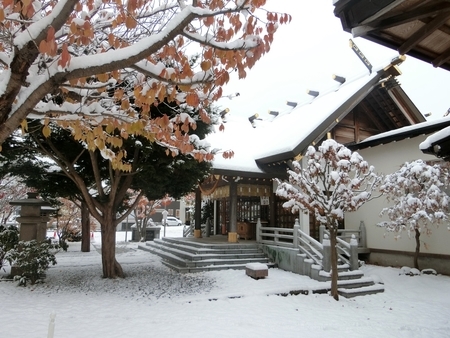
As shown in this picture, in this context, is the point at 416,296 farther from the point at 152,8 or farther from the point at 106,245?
the point at 152,8

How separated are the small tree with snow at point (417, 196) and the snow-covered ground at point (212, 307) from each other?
6.48ft

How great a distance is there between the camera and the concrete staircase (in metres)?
12.2

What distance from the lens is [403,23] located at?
3371 millimetres

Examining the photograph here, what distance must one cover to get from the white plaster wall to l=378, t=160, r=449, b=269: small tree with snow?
0.64m

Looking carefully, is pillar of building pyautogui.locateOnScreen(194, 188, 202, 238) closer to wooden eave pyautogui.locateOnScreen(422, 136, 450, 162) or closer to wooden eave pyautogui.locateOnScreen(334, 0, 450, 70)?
wooden eave pyautogui.locateOnScreen(422, 136, 450, 162)

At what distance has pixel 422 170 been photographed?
1099 centimetres

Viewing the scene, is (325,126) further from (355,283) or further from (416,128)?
(355,283)

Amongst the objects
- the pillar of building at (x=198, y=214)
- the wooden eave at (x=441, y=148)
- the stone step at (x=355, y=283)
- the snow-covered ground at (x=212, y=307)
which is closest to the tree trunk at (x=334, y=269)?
the snow-covered ground at (x=212, y=307)

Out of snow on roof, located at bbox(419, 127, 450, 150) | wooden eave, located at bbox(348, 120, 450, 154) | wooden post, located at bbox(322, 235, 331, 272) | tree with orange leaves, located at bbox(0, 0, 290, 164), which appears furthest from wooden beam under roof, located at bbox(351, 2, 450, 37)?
wooden eave, located at bbox(348, 120, 450, 154)

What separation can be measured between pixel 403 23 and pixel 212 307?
7.09 m

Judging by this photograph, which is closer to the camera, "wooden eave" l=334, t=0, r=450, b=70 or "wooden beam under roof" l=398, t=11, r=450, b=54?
"wooden eave" l=334, t=0, r=450, b=70

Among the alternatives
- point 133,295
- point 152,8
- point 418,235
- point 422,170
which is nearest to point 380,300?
point 418,235

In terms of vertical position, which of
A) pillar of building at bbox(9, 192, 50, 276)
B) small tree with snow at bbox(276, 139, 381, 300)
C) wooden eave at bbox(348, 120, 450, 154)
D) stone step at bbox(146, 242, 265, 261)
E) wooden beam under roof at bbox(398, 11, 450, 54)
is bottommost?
stone step at bbox(146, 242, 265, 261)

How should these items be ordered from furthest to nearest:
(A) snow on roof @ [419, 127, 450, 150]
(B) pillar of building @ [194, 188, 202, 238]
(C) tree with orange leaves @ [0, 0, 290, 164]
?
(B) pillar of building @ [194, 188, 202, 238] < (A) snow on roof @ [419, 127, 450, 150] < (C) tree with orange leaves @ [0, 0, 290, 164]
